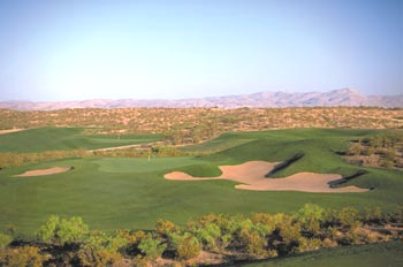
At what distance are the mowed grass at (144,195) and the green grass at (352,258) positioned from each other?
8438 millimetres

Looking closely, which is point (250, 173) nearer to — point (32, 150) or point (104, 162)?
point (104, 162)

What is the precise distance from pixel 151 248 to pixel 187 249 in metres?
1.15

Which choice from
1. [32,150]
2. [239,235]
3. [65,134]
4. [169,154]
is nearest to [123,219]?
[239,235]

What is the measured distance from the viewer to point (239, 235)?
18422 mm

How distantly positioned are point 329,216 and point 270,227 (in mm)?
2829

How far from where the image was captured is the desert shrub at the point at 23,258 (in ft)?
51.9

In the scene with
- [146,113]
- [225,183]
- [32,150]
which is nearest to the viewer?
[225,183]

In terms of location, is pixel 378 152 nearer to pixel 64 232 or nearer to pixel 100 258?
pixel 64 232

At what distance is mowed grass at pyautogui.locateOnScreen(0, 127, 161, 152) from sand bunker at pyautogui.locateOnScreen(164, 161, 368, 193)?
30221mm

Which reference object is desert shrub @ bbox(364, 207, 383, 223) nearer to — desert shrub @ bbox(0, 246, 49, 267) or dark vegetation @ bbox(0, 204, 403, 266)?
dark vegetation @ bbox(0, 204, 403, 266)

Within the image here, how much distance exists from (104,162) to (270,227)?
24.3m

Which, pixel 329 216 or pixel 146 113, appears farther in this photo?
pixel 146 113

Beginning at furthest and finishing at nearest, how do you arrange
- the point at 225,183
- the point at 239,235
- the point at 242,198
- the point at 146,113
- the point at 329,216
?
the point at 146,113, the point at 225,183, the point at 242,198, the point at 329,216, the point at 239,235

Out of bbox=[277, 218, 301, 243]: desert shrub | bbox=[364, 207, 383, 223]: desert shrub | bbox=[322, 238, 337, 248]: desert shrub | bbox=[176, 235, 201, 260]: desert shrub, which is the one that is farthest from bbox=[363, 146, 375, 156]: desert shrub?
bbox=[176, 235, 201, 260]: desert shrub
